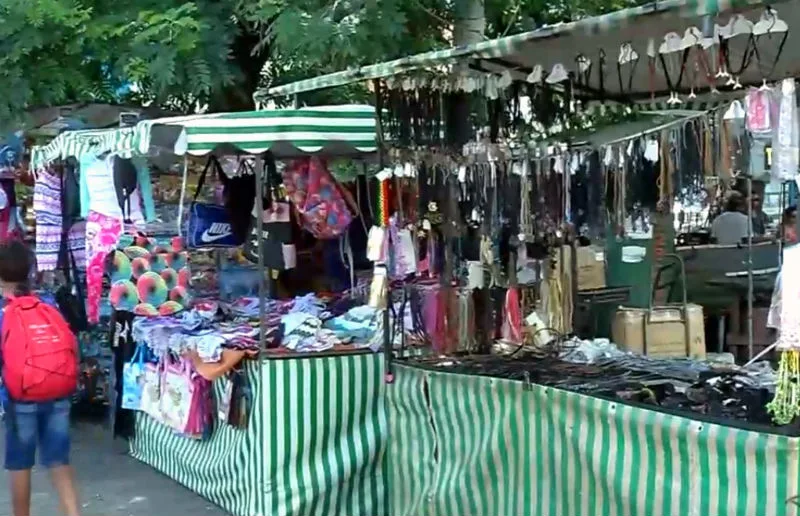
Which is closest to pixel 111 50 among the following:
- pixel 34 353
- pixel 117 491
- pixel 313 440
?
pixel 117 491

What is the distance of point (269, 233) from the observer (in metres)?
6.66

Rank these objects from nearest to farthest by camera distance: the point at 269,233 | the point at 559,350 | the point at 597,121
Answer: the point at 559,350 → the point at 269,233 → the point at 597,121

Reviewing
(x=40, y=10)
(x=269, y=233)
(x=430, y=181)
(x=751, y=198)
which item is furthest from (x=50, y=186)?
(x=751, y=198)

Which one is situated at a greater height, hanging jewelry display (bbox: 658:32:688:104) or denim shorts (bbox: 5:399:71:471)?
hanging jewelry display (bbox: 658:32:688:104)

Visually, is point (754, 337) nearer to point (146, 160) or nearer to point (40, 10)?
point (146, 160)

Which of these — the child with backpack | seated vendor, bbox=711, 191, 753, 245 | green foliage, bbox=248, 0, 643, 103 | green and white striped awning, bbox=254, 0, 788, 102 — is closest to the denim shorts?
the child with backpack

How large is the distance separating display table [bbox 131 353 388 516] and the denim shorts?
98cm

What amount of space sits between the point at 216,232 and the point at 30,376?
1.98 metres

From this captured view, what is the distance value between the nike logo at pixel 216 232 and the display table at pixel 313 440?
1392 mm

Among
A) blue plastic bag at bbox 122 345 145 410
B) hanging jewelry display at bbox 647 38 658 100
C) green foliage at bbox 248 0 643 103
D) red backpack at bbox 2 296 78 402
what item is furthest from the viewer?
green foliage at bbox 248 0 643 103

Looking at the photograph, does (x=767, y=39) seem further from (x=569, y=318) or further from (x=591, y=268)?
(x=591, y=268)

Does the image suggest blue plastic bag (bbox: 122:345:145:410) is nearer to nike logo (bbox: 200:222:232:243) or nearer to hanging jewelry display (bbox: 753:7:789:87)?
nike logo (bbox: 200:222:232:243)

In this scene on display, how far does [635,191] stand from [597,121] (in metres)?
1.06

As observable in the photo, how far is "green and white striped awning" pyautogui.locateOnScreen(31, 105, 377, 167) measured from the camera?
5.59m
